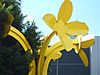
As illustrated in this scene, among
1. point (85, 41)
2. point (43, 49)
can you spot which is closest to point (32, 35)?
point (43, 49)

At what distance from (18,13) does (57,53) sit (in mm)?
3139

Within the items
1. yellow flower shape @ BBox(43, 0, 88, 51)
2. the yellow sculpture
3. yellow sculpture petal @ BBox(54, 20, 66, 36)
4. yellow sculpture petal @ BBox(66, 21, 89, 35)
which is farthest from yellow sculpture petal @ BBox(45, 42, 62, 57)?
yellow sculpture petal @ BBox(54, 20, 66, 36)

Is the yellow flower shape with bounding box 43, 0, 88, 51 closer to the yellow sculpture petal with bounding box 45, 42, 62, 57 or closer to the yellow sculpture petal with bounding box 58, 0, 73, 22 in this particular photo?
the yellow sculpture petal with bounding box 58, 0, 73, 22

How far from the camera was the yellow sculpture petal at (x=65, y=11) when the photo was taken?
1135 cm

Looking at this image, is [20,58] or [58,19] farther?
[58,19]

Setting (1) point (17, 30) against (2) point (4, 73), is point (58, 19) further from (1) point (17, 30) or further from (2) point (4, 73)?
(2) point (4, 73)

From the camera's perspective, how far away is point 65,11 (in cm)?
1141

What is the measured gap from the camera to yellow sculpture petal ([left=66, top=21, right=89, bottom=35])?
1178cm

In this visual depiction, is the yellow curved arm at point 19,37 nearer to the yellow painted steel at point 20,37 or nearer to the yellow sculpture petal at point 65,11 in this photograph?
the yellow painted steel at point 20,37

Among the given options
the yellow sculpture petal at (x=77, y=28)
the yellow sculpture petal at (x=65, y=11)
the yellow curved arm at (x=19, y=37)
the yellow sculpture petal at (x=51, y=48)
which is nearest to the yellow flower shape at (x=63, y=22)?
the yellow sculpture petal at (x=65, y=11)

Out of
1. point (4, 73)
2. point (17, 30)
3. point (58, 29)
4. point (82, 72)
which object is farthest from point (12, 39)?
point (82, 72)

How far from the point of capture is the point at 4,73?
906cm

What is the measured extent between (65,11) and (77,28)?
878mm

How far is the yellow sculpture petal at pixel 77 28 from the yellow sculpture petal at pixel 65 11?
0.36 m
